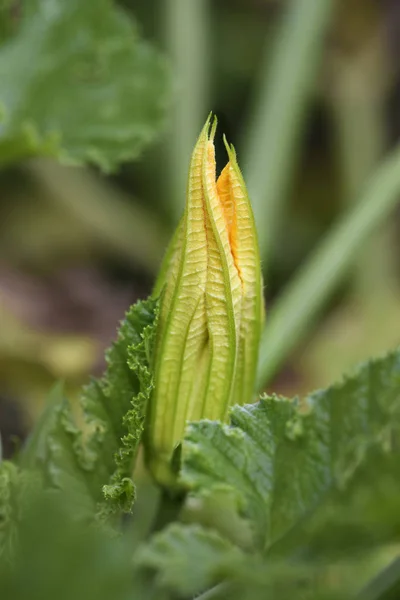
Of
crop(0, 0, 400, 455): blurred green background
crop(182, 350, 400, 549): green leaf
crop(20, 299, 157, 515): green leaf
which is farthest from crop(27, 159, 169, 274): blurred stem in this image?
crop(182, 350, 400, 549): green leaf

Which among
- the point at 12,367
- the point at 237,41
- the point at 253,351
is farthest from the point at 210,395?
the point at 237,41

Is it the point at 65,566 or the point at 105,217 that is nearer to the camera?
the point at 65,566

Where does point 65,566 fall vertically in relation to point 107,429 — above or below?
below

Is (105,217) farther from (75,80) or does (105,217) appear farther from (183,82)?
(75,80)

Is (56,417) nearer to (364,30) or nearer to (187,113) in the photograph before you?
(187,113)

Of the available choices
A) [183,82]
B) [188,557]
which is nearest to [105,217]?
[183,82]

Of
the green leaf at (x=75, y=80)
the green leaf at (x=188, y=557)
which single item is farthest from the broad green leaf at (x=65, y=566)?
Answer: the green leaf at (x=75, y=80)

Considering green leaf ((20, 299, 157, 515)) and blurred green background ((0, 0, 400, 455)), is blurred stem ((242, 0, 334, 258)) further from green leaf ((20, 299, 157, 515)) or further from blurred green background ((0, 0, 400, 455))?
green leaf ((20, 299, 157, 515))
